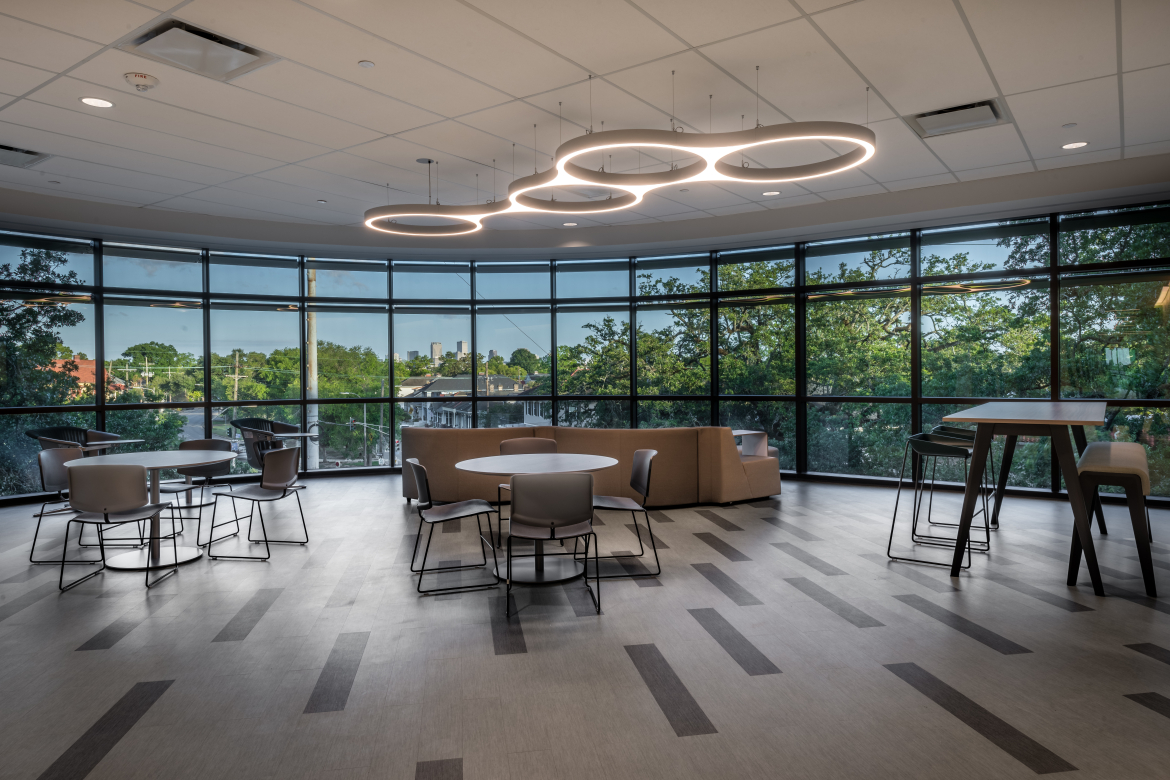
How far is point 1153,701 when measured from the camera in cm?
316

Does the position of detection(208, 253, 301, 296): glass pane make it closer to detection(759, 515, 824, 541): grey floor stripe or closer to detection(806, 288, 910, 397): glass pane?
detection(759, 515, 824, 541): grey floor stripe

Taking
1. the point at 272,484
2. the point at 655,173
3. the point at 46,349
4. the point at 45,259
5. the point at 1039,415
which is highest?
the point at 655,173

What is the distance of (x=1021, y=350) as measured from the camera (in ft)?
27.9

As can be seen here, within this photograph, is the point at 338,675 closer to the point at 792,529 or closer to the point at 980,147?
the point at 792,529

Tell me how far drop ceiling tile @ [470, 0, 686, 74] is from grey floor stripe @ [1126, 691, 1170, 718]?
4.33 metres

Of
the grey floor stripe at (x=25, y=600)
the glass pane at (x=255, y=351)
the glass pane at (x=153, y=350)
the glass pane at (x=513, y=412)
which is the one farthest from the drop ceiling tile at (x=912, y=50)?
the glass pane at (x=153, y=350)

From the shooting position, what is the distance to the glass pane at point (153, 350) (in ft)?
30.7

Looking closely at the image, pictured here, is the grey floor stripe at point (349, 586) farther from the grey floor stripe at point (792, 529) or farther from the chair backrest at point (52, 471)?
the grey floor stripe at point (792, 529)

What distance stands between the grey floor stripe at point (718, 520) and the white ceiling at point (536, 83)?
12.2 feet

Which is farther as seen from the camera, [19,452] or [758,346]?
[758,346]

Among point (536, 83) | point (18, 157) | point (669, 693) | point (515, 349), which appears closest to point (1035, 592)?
point (669, 693)

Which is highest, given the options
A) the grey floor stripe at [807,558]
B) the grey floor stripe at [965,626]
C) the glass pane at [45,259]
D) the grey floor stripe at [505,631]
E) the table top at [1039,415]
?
the glass pane at [45,259]

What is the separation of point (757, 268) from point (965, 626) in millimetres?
7072

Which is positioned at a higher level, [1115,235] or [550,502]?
[1115,235]
